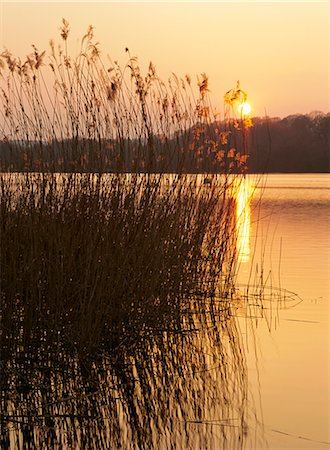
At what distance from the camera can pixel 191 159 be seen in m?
6.78

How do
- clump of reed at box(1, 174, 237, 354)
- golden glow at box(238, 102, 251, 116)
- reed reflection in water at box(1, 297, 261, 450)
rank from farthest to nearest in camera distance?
golden glow at box(238, 102, 251, 116) → clump of reed at box(1, 174, 237, 354) → reed reflection in water at box(1, 297, 261, 450)

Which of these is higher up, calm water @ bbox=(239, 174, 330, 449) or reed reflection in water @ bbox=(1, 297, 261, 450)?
reed reflection in water @ bbox=(1, 297, 261, 450)

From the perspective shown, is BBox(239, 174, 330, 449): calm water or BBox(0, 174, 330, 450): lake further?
BBox(239, 174, 330, 449): calm water

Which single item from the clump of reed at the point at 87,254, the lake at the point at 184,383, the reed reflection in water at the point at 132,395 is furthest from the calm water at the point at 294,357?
the clump of reed at the point at 87,254

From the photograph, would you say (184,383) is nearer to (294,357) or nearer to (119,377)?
(119,377)

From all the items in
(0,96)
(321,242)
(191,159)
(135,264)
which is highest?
(0,96)

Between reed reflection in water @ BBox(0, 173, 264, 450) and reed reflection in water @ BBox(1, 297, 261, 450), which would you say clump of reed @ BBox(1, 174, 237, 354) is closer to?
reed reflection in water @ BBox(0, 173, 264, 450)

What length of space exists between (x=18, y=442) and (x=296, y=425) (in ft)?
4.35

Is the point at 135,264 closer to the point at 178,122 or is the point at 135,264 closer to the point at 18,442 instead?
the point at 178,122

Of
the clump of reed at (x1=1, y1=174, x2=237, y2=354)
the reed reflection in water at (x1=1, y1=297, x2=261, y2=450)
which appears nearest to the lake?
the reed reflection in water at (x1=1, y1=297, x2=261, y2=450)

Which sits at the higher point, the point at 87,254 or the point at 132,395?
the point at 87,254

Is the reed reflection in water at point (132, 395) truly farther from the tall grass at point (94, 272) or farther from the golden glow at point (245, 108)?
the golden glow at point (245, 108)

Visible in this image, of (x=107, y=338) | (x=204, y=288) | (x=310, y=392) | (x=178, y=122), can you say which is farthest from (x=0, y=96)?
(x=310, y=392)

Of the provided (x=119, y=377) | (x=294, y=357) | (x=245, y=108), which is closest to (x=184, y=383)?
(x=119, y=377)
